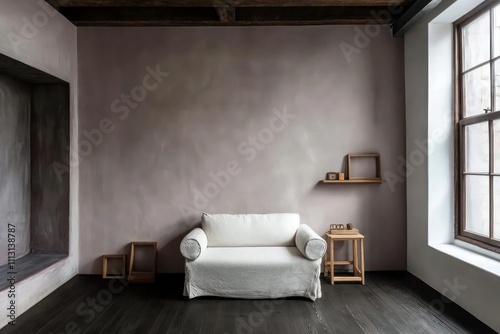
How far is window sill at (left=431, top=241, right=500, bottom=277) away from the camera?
9.51ft

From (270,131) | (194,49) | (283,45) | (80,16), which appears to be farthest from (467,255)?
(80,16)

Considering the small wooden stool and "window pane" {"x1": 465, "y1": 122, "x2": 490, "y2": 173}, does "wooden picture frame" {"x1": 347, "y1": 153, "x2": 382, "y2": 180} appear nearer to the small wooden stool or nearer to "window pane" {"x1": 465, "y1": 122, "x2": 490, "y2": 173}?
"window pane" {"x1": 465, "y1": 122, "x2": 490, "y2": 173}

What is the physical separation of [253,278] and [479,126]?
2727mm

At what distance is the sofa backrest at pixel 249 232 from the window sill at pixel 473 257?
1603mm

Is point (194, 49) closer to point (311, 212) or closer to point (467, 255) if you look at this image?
point (311, 212)

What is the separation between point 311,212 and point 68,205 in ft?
9.84

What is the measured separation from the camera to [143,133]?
4.34m

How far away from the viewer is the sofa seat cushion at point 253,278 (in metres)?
3.48

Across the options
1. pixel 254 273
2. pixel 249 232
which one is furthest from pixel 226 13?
pixel 254 273

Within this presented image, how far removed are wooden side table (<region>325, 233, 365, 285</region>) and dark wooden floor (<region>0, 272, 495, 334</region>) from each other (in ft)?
0.35

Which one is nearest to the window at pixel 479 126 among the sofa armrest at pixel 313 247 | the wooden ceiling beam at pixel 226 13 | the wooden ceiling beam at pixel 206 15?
the wooden ceiling beam at pixel 206 15

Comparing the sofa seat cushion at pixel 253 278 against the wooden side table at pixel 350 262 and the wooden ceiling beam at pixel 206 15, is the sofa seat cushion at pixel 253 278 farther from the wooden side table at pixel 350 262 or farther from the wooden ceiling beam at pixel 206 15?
the wooden ceiling beam at pixel 206 15

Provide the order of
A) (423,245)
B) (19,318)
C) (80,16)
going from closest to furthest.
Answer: (19,318) → (423,245) → (80,16)

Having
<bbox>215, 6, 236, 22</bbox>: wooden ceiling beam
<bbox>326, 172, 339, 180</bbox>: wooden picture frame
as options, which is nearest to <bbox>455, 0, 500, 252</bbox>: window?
<bbox>326, 172, 339, 180</bbox>: wooden picture frame
